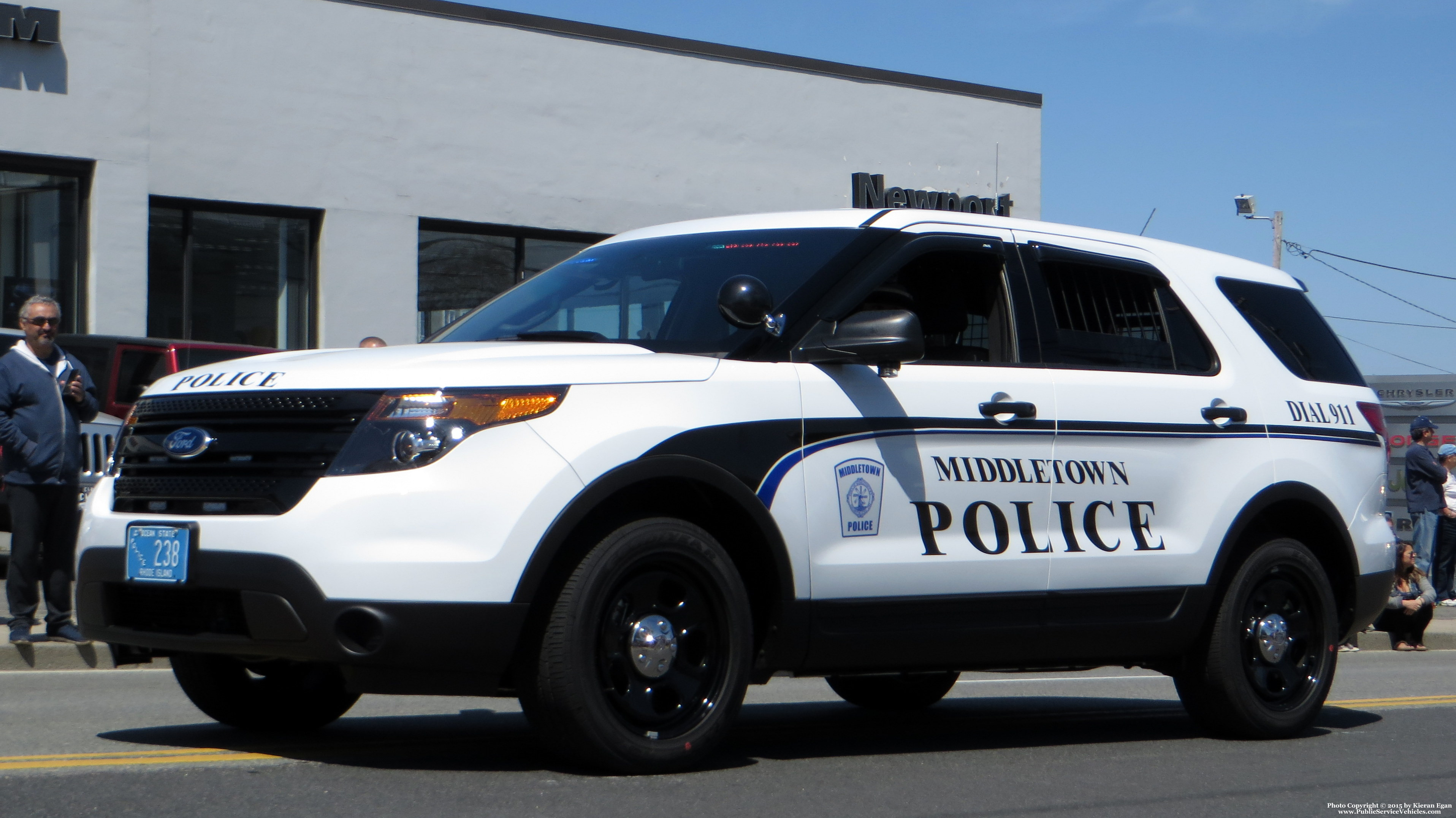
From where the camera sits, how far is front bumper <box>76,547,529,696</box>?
16.4 feet

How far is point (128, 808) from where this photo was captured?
477 cm

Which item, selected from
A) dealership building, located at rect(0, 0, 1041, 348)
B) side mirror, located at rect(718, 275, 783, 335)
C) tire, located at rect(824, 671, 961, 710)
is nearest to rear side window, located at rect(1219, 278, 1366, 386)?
tire, located at rect(824, 671, 961, 710)

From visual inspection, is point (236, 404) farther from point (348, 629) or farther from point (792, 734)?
point (792, 734)

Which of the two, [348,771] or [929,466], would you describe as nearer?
[348,771]

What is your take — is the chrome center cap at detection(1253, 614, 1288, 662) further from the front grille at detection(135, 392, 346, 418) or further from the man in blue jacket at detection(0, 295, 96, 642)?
the man in blue jacket at detection(0, 295, 96, 642)

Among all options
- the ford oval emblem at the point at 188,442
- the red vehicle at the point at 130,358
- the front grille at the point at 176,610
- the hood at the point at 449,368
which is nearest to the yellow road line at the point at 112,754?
the front grille at the point at 176,610

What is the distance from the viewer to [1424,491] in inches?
682

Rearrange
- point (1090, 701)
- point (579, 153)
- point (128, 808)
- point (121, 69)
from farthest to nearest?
1. point (579, 153)
2. point (121, 69)
3. point (1090, 701)
4. point (128, 808)

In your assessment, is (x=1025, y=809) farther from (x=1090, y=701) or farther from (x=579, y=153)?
(x=579, y=153)

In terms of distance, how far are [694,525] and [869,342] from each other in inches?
32.7

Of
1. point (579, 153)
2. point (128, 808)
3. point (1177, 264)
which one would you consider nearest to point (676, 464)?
point (128, 808)

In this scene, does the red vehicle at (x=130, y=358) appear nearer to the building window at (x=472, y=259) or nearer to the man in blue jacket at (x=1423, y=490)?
the building window at (x=472, y=259)

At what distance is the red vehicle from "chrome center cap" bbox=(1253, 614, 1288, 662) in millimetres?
9062

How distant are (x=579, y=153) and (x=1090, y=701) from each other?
12562 mm
